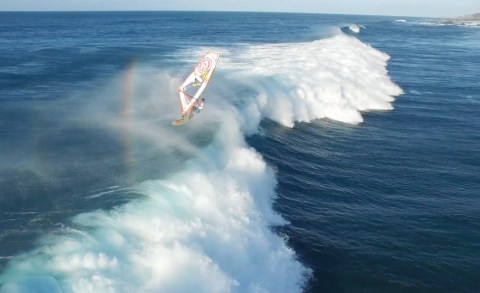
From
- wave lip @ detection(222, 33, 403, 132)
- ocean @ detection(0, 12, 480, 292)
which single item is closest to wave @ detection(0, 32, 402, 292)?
ocean @ detection(0, 12, 480, 292)

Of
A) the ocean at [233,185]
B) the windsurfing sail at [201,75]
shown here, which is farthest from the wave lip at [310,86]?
the windsurfing sail at [201,75]

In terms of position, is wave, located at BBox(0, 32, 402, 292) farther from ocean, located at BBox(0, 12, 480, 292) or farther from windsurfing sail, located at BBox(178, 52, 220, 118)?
windsurfing sail, located at BBox(178, 52, 220, 118)

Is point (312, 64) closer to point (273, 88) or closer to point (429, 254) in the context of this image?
point (273, 88)

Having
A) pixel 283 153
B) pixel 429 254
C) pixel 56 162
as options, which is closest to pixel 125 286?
pixel 56 162

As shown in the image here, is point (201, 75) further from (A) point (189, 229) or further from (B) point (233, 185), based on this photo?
(A) point (189, 229)

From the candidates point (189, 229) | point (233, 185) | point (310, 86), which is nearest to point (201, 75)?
point (233, 185)

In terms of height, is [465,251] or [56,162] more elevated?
[56,162]
